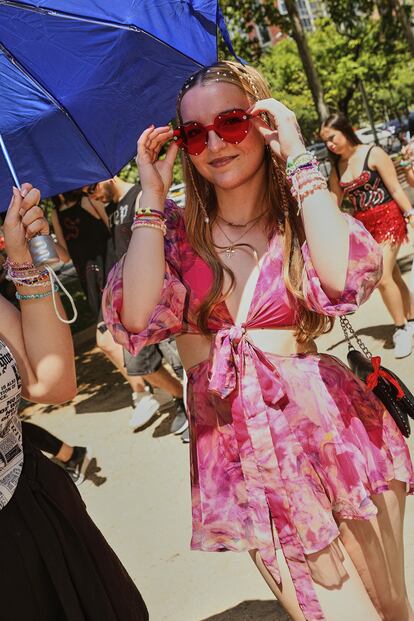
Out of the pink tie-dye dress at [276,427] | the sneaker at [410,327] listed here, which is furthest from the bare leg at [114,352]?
the pink tie-dye dress at [276,427]

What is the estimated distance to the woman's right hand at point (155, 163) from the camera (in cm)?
216

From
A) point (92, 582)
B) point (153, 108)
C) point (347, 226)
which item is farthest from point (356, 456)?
point (153, 108)

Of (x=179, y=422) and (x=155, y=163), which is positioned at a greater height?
(x=155, y=163)

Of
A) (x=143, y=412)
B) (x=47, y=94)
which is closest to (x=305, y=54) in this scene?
(x=143, y=412)

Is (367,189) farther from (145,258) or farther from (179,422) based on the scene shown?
(145,258)

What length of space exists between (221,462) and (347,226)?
80cm

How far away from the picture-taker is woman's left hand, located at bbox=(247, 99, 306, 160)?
2012 millimetres

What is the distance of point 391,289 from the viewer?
588cm

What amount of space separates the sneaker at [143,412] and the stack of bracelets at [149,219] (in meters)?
4.17

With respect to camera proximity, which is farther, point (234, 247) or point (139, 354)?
point (139, 354)

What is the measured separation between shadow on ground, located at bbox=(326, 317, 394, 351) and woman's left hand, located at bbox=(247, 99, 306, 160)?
4295mm

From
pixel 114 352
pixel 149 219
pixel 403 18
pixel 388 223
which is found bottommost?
pixel 114 352

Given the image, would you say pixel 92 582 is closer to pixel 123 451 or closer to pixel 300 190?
pixel 300 190

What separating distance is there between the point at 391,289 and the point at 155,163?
4.05 meters
